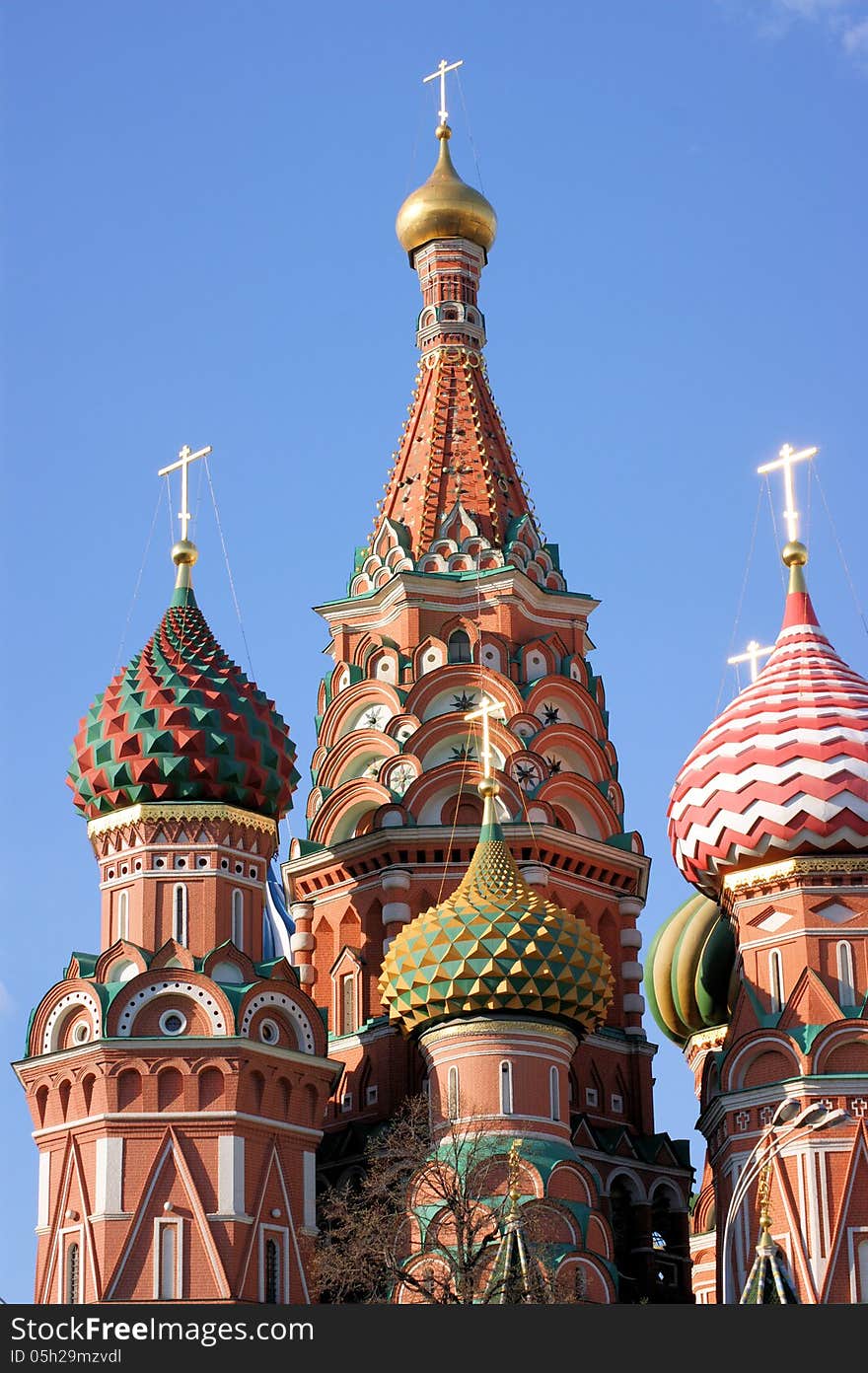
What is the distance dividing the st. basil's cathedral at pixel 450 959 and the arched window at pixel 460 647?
0.17 feet

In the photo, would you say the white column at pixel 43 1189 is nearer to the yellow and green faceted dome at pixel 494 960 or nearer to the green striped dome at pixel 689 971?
the yellow and green faceted dome at pixel 494 960

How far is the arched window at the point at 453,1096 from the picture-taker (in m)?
28.1

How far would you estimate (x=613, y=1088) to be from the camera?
32938 mm

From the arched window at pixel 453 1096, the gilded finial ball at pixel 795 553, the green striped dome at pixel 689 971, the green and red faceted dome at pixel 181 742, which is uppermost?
the gilded finial ball at pixel 795 553

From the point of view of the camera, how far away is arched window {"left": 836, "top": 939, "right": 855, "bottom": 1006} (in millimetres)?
29000

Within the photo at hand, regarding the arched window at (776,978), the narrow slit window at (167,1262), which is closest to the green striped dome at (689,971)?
the arched window at (776,978)

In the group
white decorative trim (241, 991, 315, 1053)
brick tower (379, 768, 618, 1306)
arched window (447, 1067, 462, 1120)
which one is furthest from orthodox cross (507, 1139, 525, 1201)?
white decorative trim (241, 991, 315, 1053)

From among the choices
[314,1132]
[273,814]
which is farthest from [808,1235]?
[273,814]

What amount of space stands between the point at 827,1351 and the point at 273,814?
13950 mm

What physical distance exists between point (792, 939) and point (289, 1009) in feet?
17.0

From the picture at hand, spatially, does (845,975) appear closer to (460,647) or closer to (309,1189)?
(309,1189)

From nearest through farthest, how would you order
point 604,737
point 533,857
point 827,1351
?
point 827,1351 → point 533,857 → point 604,737

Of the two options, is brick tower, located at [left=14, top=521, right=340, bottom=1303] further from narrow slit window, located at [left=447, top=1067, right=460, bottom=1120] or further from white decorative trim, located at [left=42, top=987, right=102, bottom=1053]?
narrow slit window, located at [left=447, top=1067, right=460, bottom=1120]

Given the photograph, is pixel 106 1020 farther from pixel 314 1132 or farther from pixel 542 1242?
pixel 542 1242
